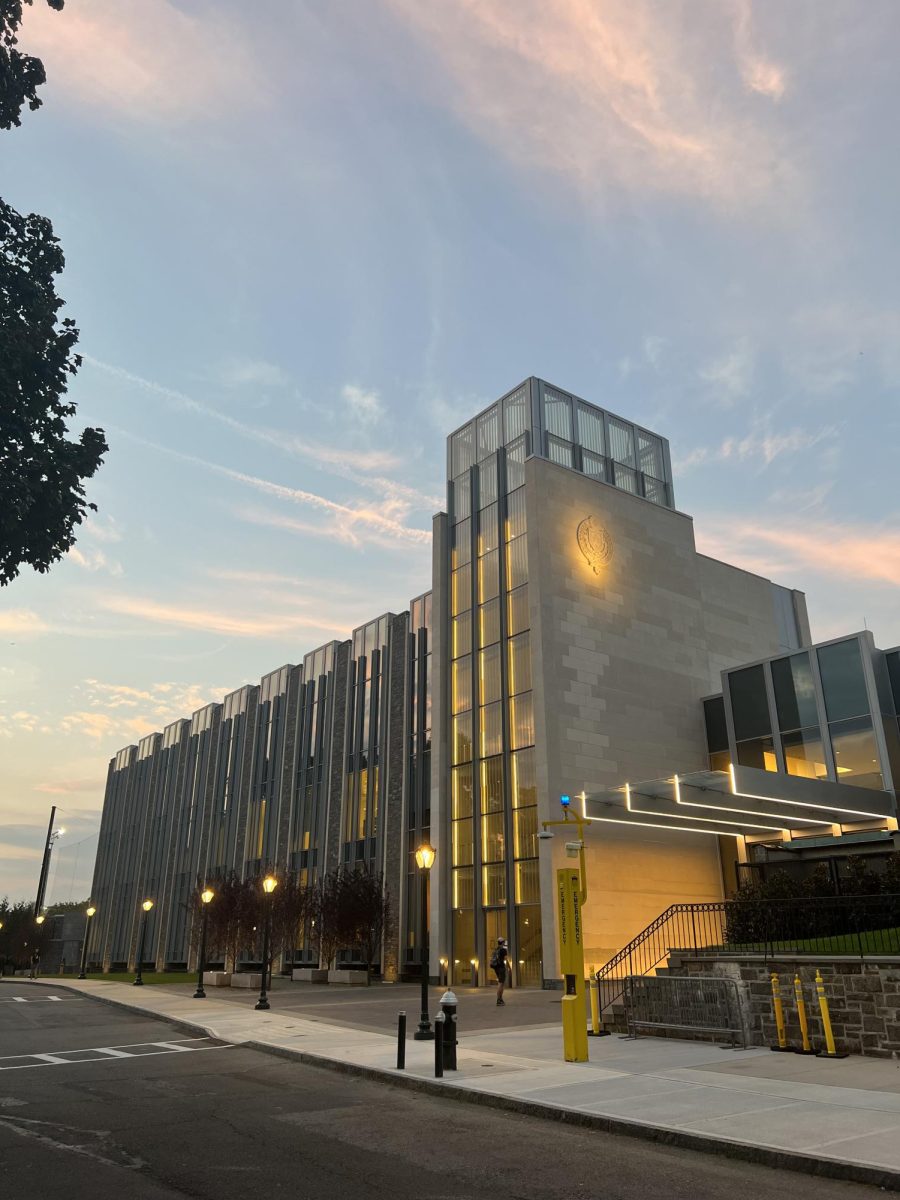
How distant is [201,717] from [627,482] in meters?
43.3

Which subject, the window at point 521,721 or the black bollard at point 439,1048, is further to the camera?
the window at point 521,721

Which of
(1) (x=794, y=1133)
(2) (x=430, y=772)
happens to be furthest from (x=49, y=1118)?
(2) (x=430, y=772)

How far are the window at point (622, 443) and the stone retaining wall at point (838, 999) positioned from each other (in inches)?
1227

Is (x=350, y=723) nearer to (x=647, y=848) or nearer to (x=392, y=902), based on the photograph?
(x=392, y=902)

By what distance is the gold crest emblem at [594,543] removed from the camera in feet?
125

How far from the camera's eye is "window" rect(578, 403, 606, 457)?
42.5 metres

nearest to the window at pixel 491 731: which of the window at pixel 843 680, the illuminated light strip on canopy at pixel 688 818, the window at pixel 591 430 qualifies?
the illuminated light strip on canopy at pixel 688 818

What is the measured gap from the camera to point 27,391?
46.4ft

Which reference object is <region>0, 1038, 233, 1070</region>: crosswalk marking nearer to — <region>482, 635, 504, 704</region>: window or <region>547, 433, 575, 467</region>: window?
<region>482, 635, 504, 704</region>: window

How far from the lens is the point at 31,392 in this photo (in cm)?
1416

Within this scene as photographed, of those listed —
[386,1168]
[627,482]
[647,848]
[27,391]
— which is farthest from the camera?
[627,482]

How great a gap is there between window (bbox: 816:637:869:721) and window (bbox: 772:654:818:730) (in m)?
0.68

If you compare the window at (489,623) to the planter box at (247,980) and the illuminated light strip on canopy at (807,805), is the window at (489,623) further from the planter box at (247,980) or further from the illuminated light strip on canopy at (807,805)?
the planter box at (247,980)

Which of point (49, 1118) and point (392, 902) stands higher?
point (392, 902)
